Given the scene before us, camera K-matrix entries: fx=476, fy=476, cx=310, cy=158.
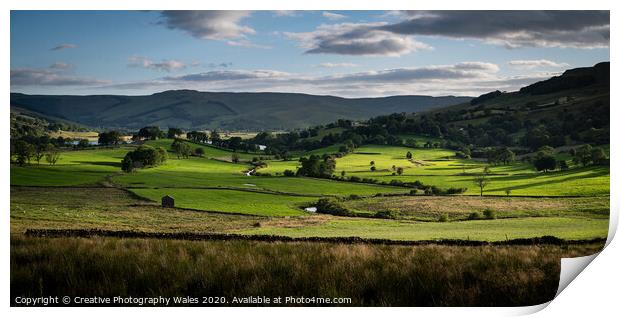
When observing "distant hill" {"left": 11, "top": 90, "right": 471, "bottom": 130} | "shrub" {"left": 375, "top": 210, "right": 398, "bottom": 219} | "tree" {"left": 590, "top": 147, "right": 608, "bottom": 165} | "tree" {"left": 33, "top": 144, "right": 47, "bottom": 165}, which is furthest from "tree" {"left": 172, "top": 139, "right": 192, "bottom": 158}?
"tree" {"left": 590, "top": 147, "right": 608, "bottom": 165}

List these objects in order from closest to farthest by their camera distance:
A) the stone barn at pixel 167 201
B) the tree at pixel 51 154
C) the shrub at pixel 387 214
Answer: the tree at pixel 51 154
the stone barn at pixel 167 201
the shrub at pixel 387 214

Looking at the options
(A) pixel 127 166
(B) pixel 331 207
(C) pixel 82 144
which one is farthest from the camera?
(B) pixel 331 207

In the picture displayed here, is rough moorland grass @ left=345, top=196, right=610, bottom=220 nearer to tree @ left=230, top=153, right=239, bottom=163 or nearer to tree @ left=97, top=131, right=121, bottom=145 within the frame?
tree @ left=230, top=153, right=239, bottom=163

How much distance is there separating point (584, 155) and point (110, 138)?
941cm

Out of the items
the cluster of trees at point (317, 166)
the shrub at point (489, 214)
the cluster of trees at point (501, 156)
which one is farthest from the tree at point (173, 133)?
the cluster of trees at point (501, 156)

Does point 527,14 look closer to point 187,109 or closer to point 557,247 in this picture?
point 557,247

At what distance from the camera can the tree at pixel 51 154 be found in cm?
888

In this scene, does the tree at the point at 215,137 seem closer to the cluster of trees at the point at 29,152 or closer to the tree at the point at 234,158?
the tree at the point at 234,158

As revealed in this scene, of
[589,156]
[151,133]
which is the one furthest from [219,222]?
[589,156]

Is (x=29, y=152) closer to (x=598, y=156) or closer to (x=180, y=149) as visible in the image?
(x=180, y=149)

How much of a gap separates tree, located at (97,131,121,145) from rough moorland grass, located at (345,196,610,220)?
4.90m

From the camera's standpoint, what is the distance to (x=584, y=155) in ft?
30.8

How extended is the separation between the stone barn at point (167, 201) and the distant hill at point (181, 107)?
165 cm

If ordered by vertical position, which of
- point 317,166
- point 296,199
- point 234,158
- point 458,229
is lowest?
point 458,229
